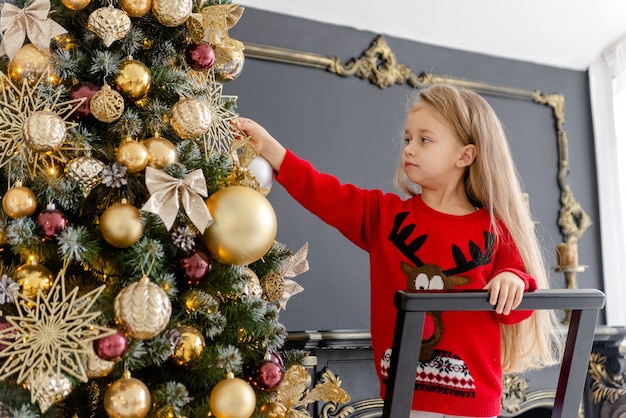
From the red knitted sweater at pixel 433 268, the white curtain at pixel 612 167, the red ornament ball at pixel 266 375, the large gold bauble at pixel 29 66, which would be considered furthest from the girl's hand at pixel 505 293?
the white curtain at pixel 612 167

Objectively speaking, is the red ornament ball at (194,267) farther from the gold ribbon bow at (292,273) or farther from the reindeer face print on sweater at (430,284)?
the reindeer face print on sweater at (430,284)

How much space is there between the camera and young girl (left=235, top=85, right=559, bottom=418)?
1197mm

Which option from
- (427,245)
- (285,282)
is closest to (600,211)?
(427,245)

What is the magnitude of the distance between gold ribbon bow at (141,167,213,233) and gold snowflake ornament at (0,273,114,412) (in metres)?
0.12

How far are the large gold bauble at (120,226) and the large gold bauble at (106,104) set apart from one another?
130mm

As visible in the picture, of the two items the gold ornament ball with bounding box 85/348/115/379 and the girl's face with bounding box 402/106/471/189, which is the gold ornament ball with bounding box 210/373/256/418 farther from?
the girl's face with bounding box 402/106/471/189

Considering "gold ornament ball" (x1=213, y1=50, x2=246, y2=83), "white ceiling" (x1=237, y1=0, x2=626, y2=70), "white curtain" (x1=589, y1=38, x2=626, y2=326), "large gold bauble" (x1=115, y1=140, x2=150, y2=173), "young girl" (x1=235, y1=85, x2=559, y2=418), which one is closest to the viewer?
"large gold bauble" (x1=115, y1=140, x2=150, y2=173)

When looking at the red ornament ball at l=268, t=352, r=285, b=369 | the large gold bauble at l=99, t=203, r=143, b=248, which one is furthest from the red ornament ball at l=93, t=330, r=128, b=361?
the red ornament ball at l=268, t=352, r=285, b=369

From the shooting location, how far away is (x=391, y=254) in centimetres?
127

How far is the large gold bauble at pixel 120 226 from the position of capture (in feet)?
2.69

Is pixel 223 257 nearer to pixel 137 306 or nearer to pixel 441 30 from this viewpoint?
pixel 137 306

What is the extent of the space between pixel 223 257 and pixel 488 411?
603mm

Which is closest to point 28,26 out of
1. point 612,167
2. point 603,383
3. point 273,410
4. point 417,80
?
point 273,410

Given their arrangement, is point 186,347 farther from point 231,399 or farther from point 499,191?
point 499,191
